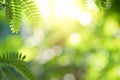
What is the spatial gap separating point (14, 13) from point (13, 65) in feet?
0.48

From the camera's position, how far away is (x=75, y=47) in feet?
27.1

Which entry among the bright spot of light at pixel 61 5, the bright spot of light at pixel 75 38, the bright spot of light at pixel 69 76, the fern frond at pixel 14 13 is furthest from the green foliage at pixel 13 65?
the bright spot of light at pixel 69 76

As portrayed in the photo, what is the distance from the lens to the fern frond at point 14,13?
36.1 inches

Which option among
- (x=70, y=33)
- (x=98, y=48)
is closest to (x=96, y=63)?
(x=98, y=48)

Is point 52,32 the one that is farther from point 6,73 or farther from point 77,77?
point 6,73

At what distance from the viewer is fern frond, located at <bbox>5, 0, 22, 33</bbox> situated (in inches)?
36.1

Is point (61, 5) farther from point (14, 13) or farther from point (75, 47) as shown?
point (75, 47)

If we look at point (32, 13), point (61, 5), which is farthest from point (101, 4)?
point (61, 5)

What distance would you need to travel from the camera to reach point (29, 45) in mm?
9953

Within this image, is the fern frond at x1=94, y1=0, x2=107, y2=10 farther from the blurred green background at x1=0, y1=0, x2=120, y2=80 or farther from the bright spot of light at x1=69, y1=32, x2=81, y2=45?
the bright spot of light at x1=69, y1=32, x2=81, y2=45

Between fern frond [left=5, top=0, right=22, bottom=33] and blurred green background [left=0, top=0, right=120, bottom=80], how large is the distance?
11.6ft

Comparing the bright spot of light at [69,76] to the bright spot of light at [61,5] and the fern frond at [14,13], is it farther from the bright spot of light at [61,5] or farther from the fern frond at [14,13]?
the fern frond at [14,13]

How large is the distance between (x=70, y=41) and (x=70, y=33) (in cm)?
28

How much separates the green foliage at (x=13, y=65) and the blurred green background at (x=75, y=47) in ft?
11.5
